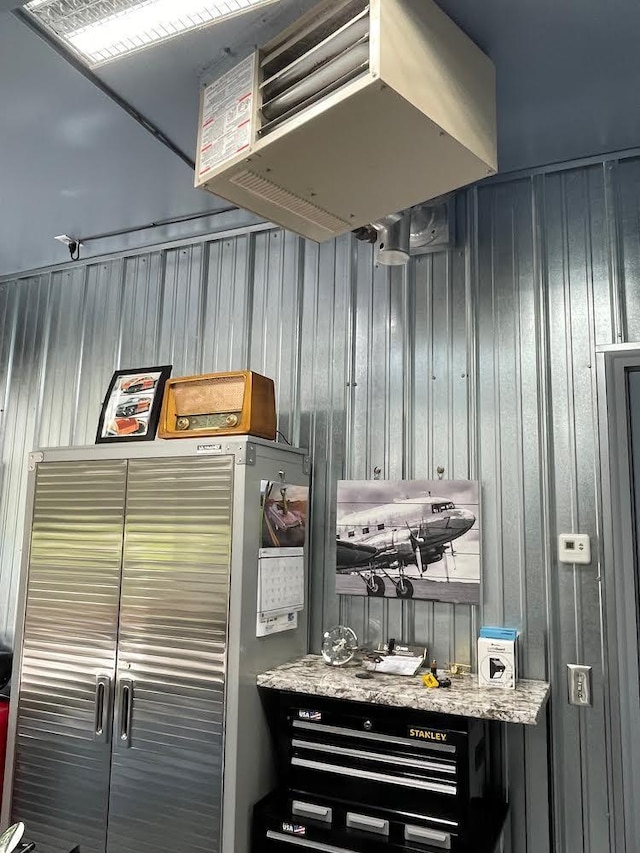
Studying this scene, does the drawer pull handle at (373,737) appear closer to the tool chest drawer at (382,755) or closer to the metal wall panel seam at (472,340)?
the tool chest drawer at (382,755)

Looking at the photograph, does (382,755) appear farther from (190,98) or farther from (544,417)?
(190,98)

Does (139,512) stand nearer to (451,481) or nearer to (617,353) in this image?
(451,481)

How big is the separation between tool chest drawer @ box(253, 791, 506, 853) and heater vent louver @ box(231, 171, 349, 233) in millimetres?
2161

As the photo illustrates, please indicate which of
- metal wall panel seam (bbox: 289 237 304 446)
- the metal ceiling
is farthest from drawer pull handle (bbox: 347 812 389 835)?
the metal ceiling

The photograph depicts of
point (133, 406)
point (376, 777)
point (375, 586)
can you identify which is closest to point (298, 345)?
point (133, 406)

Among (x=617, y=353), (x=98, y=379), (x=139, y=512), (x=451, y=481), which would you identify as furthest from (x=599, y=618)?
(x=98, y=379)

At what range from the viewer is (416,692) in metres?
2.37

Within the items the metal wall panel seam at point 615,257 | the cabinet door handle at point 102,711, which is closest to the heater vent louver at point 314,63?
the metal wall panel seam at point 615,257

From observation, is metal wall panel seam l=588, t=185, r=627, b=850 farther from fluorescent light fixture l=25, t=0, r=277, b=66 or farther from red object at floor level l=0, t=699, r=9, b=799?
red object at floor level l=0, t=699, r=9, b=799

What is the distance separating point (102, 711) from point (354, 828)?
1.18 m

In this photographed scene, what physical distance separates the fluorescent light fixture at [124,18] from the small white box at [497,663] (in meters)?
2.35

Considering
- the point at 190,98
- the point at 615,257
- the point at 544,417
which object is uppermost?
the point at 190,98

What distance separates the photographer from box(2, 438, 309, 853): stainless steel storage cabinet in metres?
2.57

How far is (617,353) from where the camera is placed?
2666mm
